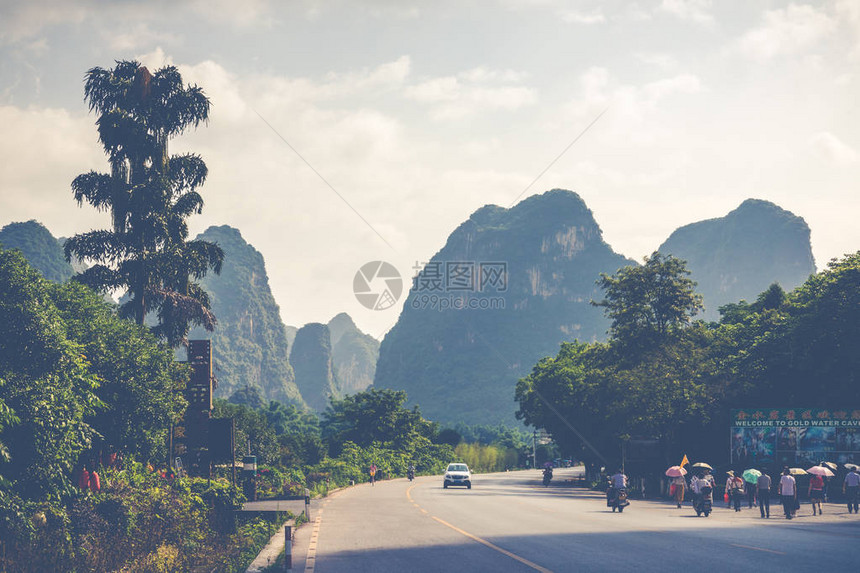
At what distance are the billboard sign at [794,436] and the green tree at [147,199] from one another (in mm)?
26360

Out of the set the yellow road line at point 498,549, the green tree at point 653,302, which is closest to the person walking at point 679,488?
the green tree at point 653,302

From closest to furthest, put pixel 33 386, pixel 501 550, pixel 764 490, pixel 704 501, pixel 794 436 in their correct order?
1. pixel 501 550
2. pixel 33 386
3. pixel 764 490
4. pixel 704 501
5. pixel 794 436

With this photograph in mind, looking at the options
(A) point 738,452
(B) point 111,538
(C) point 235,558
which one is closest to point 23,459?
(B) point 111,538

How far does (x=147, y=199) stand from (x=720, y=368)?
32.0 metres

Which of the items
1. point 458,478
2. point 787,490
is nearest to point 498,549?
point 787,490

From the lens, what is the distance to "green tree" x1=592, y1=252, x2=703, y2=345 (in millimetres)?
48416

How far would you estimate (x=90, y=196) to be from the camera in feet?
109

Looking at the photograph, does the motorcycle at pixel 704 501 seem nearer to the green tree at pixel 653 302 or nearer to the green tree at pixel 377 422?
the green tree at pixel 653 302

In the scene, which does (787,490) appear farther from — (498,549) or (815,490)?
(498,549)

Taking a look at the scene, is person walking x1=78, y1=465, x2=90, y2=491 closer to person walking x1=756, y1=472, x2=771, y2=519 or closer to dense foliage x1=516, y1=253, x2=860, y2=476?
person walking x1=756, y1=472, x2=771, y2=519

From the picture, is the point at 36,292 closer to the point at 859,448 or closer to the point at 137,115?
the point at 137,115

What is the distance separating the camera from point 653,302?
48.8 m

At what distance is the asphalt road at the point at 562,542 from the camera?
14.5 meters

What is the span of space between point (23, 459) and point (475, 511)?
51.6 ft
